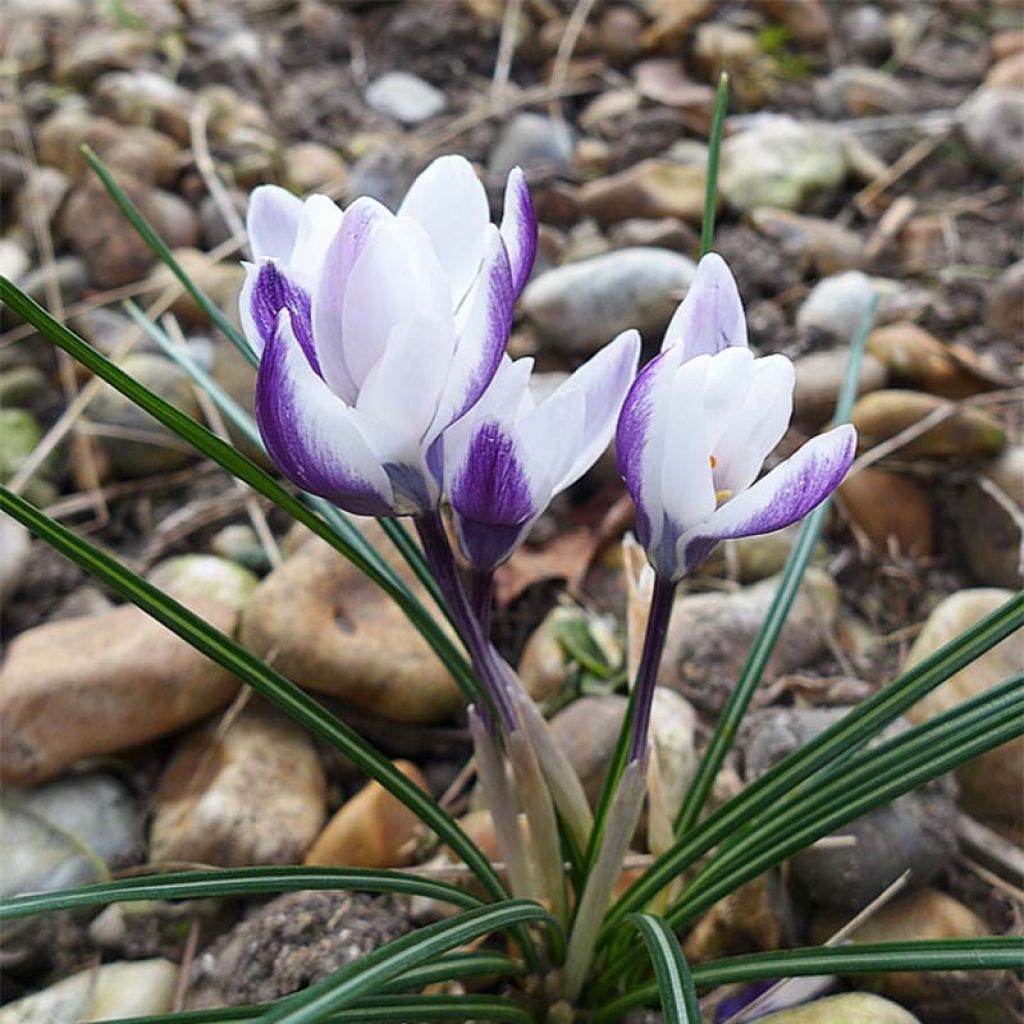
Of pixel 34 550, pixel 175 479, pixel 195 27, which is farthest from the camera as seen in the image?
pixel 195 27

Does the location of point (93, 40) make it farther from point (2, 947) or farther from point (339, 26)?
point (2, 947)

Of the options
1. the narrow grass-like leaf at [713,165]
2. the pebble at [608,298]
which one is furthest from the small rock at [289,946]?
the pebble at [608,298]

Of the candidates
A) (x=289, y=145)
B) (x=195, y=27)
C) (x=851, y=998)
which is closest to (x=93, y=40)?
(x=195, y=27)

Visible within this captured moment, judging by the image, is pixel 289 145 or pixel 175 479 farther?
pixel 289 145

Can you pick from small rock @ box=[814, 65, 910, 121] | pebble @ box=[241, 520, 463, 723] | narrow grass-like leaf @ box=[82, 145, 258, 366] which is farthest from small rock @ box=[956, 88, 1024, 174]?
narrow grass-like leaf @ box=[82, 145, 258, 366]

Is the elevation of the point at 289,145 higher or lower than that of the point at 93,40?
lower

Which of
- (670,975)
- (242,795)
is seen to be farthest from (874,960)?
(242,795)

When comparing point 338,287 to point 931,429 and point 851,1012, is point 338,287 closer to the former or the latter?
point 851,1012
